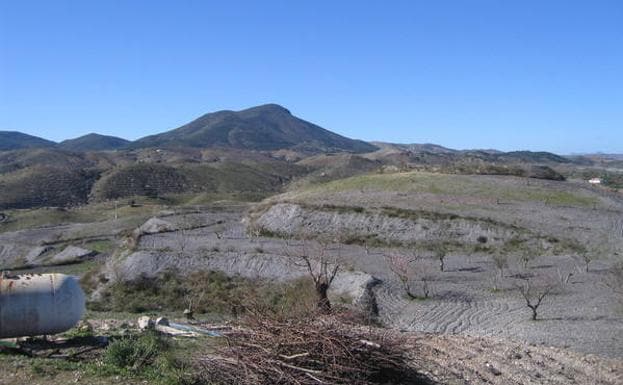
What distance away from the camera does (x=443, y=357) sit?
15.9m

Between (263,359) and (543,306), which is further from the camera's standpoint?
(543,306)

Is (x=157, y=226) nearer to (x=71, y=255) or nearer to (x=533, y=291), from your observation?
(x=71, y=255)

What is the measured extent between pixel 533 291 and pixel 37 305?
71.2ft

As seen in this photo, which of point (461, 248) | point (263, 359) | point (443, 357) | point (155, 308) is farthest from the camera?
point (461, 248)

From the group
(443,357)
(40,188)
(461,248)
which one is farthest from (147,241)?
(40,188)

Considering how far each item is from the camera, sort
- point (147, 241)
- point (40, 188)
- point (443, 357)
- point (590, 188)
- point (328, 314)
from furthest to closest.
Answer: point (40, 188), point (590, 188), point (147, 241), point (443, 357), point (328, 314)

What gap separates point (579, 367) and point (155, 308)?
A: 64.1 ft

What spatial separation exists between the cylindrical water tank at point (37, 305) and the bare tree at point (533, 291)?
17.0 m

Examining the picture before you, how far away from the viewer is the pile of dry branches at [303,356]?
1057 centimetres

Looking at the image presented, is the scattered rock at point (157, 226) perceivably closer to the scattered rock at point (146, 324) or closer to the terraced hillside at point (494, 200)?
the terraced hillside at point (494, 200)

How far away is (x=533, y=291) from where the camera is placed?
2969 centimetres

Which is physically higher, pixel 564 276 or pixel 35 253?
pixel 564 276

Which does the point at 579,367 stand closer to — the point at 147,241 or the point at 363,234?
the point at 363,234

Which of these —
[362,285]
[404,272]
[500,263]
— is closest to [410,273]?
[404,272]
